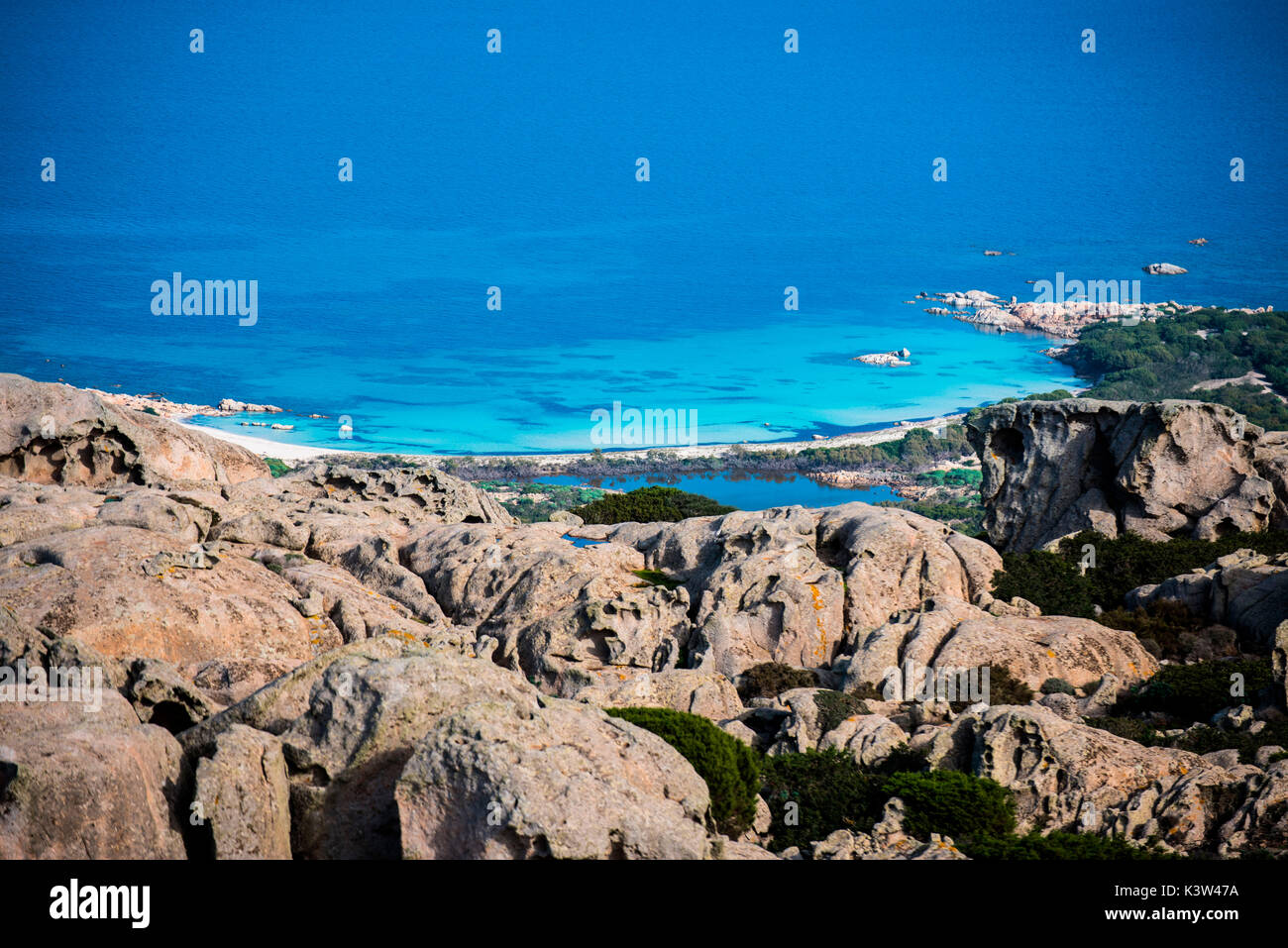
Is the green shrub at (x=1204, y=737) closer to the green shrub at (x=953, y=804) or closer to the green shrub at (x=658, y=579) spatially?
the green shrub at (x=953, y=804)

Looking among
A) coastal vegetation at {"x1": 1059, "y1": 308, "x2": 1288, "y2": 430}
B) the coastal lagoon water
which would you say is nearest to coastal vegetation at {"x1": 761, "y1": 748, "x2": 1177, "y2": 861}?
the coastal lagoon water

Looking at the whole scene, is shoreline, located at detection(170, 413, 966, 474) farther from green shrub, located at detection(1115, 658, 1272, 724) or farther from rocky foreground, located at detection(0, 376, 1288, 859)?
green shrub, located at detection(1115, 658, 1272, 724)

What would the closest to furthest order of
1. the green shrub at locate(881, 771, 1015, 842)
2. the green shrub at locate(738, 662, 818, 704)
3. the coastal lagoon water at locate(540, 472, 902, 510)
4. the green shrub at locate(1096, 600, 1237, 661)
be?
the green shrub at locate(881, 771, 1015, 842)
the green shrub at locate(738, 662, 818, 704)
the green shrub at locate(1096, 600, 1237, 661)
the coastal lagoon water at locate(540, 472, 902, 510)

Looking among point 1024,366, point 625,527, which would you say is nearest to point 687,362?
point 1024,366

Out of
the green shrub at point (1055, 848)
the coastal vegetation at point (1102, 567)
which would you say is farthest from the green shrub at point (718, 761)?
the coastal vegetation at point (1102, 567)
